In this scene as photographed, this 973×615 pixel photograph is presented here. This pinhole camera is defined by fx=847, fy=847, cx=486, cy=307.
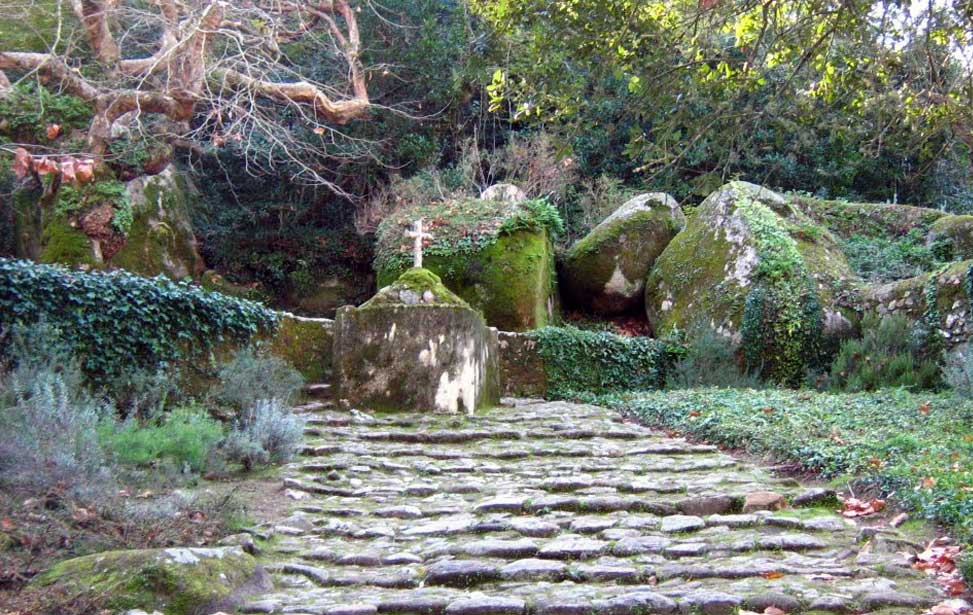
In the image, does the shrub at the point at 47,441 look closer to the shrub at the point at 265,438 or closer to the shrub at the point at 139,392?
the shrub at the point at 265,438

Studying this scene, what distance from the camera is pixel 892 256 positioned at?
1788cm

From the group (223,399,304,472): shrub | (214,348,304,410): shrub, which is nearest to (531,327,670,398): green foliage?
(214,348,304,410): shrub

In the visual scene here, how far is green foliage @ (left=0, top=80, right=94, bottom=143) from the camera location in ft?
50.3

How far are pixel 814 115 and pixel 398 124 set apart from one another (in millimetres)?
14933

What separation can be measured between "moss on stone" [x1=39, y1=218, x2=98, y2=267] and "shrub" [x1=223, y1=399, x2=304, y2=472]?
657cm

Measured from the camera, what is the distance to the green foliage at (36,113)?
50.3ft

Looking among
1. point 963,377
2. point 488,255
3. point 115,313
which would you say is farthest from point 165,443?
point 488,255

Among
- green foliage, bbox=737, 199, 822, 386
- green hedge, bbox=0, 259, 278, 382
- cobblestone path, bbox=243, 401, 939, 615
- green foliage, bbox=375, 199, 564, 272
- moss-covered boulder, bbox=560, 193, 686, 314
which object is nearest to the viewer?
cobblestone path, bbox=243, 401, 939, 615

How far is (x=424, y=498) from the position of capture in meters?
6.96

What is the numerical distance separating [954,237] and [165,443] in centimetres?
1674

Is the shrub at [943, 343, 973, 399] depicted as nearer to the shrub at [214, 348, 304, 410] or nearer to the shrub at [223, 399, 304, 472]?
the shrub at [223, 399, 304, 472]

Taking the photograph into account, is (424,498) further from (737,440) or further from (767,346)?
(767,346)

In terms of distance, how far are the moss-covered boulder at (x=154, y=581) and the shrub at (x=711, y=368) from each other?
11.0m

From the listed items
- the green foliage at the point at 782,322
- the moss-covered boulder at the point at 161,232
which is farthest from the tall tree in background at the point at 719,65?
the moss-covered boulder at the point at 161,232
